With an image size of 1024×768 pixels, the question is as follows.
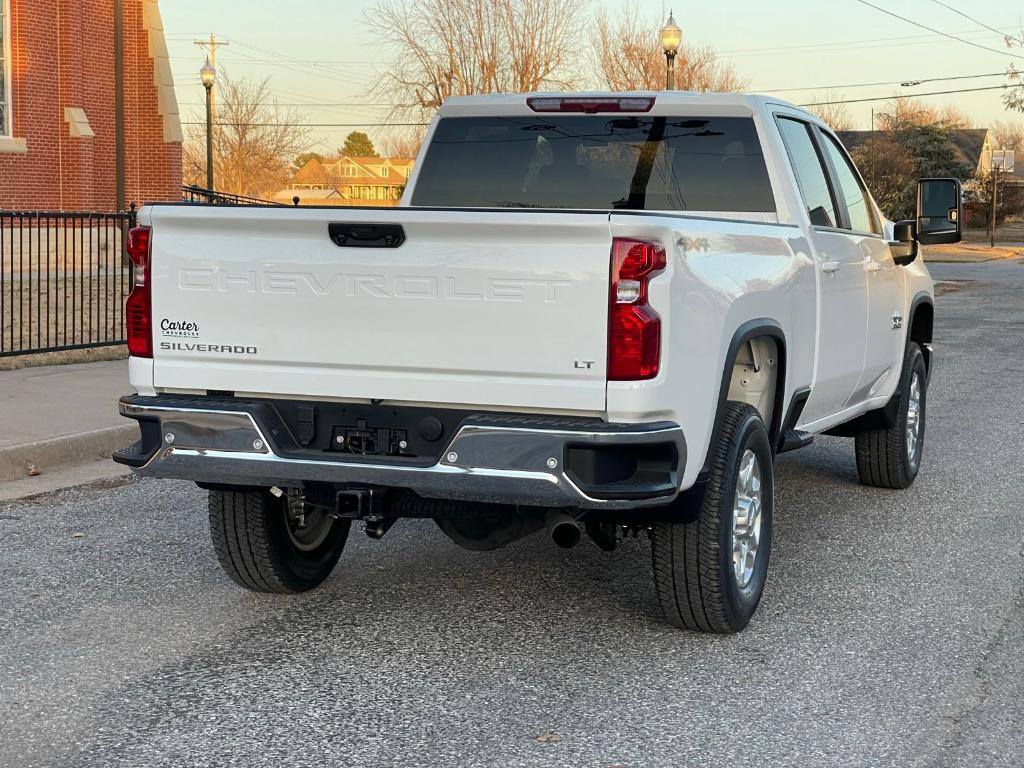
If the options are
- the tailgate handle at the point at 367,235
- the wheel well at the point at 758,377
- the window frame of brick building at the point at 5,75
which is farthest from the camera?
the window frame of brick building at the point at 5,75

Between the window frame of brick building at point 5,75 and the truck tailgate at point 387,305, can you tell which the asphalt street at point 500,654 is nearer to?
the truck tailgate at point 387,305

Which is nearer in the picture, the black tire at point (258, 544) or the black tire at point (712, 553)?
the black tire at point (712, 553)

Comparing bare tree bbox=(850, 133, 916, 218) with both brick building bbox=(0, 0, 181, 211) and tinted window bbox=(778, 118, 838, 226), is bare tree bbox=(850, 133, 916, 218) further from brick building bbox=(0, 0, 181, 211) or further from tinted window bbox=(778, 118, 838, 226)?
tinted window bbox=(778, 118, 838, 226)

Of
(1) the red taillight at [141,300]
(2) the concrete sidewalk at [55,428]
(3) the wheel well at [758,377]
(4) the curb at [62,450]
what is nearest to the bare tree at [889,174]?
(2) the concrete sidewalk at [55,428]

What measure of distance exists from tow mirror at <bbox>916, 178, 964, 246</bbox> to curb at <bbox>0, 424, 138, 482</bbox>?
5.44 metres

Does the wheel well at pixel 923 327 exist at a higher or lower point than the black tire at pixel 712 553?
higher

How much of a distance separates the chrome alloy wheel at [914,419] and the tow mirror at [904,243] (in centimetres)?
79

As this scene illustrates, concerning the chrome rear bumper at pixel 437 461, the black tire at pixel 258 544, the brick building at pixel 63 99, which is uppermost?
the brick building at pixel 63 99

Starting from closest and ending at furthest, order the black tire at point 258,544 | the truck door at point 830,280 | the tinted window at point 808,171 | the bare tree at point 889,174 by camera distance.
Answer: the black tire at point 258,544 → the truck door at point 830,280 → the tinted window at point 808,171 → the bare tree at point 889,174

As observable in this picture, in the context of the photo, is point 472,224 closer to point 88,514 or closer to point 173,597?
point 173,597

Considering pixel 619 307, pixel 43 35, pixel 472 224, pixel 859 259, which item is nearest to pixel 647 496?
pixel 619 307

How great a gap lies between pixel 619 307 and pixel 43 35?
20940mm

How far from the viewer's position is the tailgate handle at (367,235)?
15.2 feet

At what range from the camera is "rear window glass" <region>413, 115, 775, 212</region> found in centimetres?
641
